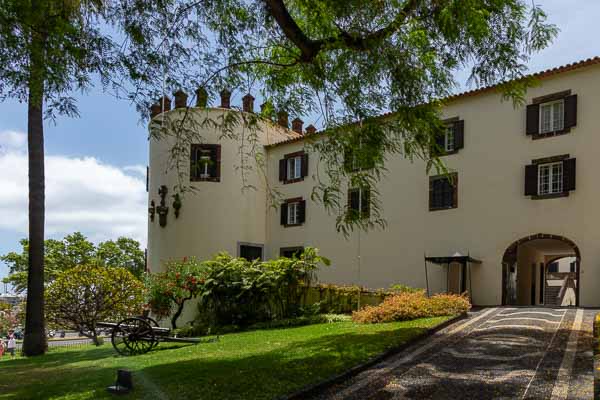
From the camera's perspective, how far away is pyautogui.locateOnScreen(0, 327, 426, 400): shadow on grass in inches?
282

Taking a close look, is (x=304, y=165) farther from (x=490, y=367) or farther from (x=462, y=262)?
(x=490, y=367)

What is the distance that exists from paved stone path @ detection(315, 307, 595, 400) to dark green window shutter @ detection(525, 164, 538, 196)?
6656 millimetres

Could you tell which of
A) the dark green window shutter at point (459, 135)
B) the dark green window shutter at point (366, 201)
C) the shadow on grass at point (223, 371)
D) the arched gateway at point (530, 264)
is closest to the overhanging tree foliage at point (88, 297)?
the shadow on grass at point (223, 371)

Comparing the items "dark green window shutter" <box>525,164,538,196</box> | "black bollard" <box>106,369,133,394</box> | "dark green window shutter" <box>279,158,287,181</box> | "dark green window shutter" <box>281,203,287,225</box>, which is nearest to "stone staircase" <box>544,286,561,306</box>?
"dark green window shutter" <box>281,203,287,225</box>

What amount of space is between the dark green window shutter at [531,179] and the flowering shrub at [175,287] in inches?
430

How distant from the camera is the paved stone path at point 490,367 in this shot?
22.0ft

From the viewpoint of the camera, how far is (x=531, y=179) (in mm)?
17750

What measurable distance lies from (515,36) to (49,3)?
7036 mm

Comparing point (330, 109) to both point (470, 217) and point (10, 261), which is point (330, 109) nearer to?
point (470, 217)

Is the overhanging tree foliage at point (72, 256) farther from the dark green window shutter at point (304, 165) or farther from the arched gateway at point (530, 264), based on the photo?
the arched gateway at point (530, 264)

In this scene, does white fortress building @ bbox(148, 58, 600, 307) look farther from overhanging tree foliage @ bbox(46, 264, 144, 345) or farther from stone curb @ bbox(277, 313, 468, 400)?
stone curb @ bbox(277, 313, 468, 400)

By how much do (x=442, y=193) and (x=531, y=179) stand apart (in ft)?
10.8

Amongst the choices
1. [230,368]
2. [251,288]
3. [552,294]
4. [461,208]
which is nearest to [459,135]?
[461,208]

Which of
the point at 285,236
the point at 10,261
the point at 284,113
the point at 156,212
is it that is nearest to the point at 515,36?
the point at 284,113
